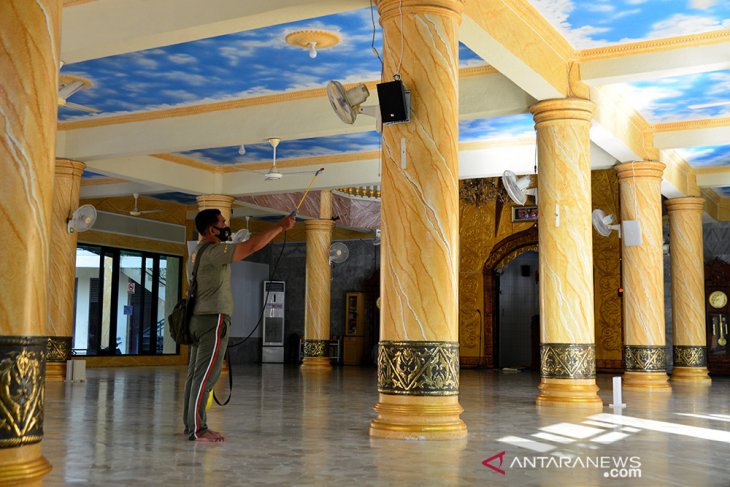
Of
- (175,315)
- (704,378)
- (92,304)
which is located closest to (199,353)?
(175,315)

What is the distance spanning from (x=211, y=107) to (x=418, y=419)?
732cm

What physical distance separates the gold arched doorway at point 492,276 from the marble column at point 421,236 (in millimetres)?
14394

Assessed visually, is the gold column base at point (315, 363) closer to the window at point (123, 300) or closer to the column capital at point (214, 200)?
the window at point (123, 300)

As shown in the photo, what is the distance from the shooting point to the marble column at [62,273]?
12.7 meters

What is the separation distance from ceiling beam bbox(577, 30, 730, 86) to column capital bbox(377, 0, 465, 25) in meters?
3.64

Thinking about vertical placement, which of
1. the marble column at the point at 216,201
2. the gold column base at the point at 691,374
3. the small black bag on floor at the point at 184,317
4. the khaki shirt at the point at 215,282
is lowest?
the gold column base at the point at 691,374

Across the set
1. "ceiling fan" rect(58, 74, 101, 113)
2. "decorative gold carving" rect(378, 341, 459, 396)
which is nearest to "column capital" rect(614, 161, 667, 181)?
"decorative gold carving" rect(378, 341, 459, 396)

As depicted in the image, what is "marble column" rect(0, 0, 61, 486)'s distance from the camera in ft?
11.4

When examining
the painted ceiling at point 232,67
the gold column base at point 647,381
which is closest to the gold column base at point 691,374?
the gold column base at point 647,381

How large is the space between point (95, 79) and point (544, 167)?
5.79 meters

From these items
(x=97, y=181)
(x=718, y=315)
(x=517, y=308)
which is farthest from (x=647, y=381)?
(x=97, y=181)

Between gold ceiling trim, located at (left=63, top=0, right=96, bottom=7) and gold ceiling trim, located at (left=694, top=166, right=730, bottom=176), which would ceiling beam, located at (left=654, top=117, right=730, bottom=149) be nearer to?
gold ceiling trim, located at (left=694, top=166, right=730, bottom=176)

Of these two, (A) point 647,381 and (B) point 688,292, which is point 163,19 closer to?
(A) point 647,381

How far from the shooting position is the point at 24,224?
11.8 feet
